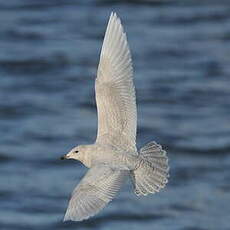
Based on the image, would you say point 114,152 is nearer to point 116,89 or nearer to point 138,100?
point 116,89

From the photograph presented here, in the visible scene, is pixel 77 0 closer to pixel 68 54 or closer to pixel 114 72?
pixel 68 54

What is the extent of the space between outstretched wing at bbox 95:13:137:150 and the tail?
8.2 inches

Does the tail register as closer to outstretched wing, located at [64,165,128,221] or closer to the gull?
the gull

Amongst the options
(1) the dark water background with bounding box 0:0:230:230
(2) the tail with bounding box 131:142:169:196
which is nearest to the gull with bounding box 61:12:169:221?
(2) the tail with bounding box 131:142:169:196

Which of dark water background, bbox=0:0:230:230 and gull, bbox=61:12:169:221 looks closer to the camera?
gull, bbox=61:12:169:221

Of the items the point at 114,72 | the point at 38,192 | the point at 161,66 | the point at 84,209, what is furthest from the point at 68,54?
the point at 84,209

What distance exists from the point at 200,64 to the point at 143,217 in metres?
3.78

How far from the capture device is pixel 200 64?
1595 centimetres

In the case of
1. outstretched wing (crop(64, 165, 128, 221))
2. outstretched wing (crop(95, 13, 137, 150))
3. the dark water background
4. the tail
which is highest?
the dark water background

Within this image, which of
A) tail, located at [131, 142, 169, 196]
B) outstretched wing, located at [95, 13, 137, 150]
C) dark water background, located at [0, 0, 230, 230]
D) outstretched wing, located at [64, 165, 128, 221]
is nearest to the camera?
outstretched wing, located at [64, 165, 128, 221]

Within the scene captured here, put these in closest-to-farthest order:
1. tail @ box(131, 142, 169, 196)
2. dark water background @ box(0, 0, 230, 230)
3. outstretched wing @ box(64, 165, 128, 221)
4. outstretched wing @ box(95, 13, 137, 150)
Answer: outstretched wing @ box(64, 165, 128, 221)
tail @ box(131, 142, 169, 196)
outstretched wing @ box(95, 13, 137, 150)
dark water background @ box(0, 0, 230, 230)

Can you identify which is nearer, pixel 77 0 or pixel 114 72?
pixel 114 72

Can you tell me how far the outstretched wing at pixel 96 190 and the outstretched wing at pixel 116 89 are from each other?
519 mm

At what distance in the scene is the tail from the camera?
648cm
